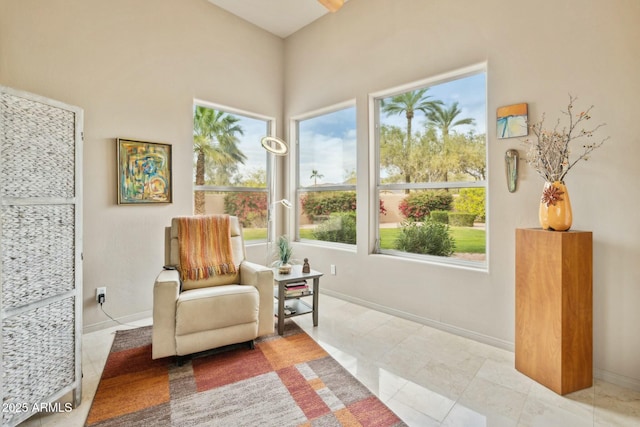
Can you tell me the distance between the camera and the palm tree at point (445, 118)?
285cm

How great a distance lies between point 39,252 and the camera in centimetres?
162

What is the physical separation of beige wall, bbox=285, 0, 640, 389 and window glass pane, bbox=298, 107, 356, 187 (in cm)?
27

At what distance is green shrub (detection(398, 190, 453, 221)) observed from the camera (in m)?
2.96

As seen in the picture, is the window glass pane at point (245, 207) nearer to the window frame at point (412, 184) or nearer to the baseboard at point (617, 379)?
the window frame at point (412, 184)

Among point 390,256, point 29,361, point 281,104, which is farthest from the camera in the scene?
point 281,104

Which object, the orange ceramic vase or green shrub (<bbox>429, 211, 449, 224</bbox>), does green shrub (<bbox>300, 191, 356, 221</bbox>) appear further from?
the orange ceramic vase

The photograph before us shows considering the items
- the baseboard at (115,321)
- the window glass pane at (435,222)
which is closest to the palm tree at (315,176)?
the window glass pane at (435,222)

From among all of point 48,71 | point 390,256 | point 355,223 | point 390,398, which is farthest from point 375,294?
point 48,71

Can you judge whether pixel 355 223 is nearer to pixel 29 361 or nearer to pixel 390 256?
pixel 390 256

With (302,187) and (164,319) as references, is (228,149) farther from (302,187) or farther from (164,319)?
(164,319)

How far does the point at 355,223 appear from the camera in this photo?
3697 millimetres

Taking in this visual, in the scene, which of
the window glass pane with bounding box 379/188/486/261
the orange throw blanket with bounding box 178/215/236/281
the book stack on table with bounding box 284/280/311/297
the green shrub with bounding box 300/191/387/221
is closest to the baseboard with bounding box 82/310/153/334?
the orange throw blanket with bounding box 178/215/236/281

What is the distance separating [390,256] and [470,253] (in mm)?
786

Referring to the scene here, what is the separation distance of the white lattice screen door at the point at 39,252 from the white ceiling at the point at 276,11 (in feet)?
8.40
